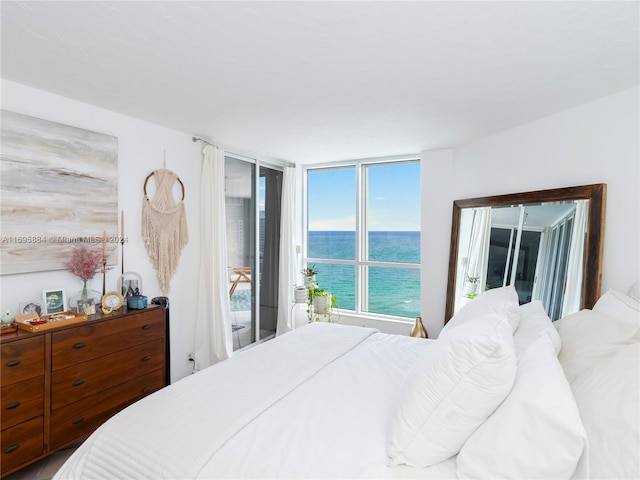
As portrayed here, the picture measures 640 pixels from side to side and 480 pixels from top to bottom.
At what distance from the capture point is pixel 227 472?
1.27m

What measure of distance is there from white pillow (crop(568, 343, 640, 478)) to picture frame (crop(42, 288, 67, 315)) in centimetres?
302

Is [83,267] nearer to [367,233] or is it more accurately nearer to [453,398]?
[453,398]

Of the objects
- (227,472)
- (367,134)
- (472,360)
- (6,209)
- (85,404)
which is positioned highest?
(367,134)

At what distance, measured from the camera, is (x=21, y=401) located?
6.68 feet

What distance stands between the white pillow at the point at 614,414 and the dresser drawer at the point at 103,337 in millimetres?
2698

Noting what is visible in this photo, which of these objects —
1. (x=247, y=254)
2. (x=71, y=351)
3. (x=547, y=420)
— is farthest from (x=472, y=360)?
(x=247, y=254)

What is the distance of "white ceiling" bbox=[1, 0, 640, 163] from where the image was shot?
1.57 meters

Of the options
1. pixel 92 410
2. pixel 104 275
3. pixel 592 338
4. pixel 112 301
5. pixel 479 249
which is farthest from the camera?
pixel 479 249

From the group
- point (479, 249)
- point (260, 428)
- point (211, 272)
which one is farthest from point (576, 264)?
point (211, 272)

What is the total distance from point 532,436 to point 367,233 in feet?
12.9

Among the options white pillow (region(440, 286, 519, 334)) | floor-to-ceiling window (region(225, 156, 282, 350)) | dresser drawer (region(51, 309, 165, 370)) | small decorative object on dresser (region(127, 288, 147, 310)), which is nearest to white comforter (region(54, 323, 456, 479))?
white pillow (region(440, 286, 519, 334))

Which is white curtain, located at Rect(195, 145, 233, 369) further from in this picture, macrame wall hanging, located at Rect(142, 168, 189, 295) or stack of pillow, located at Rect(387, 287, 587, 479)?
stack of pillow, located at Rect(387, 287, 587, 479)

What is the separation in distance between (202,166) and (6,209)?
1738 mm

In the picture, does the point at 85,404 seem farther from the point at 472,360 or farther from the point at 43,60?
the point at 472,360
